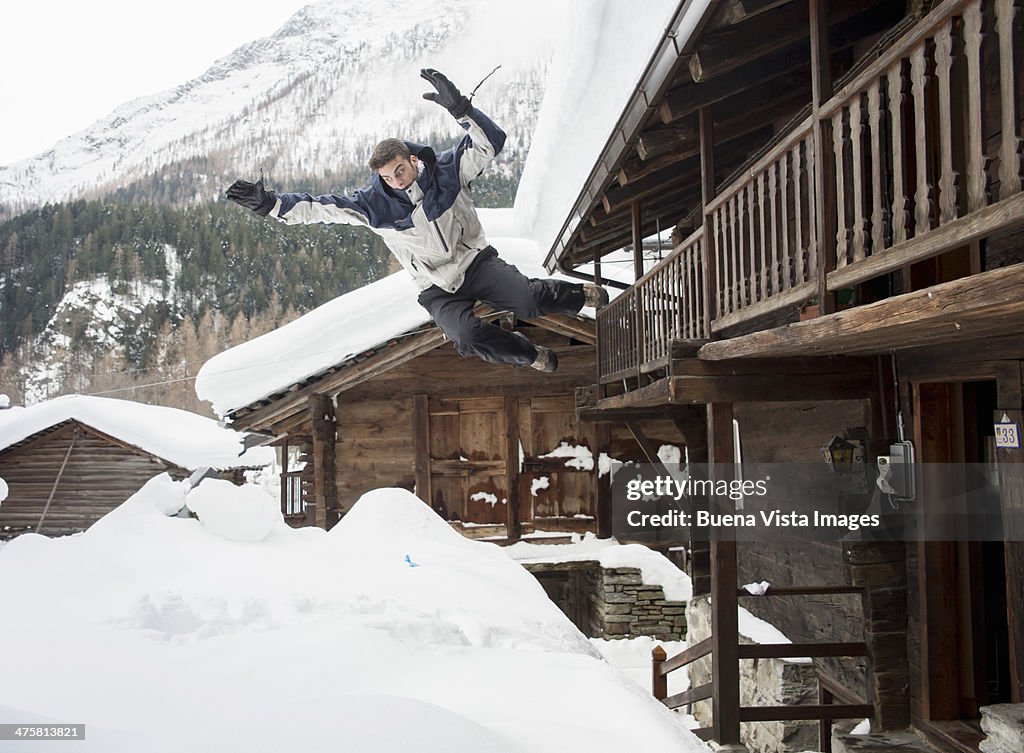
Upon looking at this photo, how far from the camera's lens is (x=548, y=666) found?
303 centimetres

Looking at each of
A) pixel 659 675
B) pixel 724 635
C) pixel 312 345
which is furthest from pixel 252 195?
pixel 312 345

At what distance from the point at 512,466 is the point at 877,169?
975 centimetres

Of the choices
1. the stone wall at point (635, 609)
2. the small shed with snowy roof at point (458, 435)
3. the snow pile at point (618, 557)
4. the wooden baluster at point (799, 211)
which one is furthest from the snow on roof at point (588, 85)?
the stone wall at point (635, 609)

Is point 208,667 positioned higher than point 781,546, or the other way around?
point 208,667

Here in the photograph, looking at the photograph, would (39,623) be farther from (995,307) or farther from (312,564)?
(995,307)

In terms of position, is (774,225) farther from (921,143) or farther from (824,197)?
(921,143)

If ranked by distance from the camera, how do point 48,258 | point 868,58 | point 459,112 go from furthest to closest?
1. point 48,258
2. point 868,58
3. point 459,112

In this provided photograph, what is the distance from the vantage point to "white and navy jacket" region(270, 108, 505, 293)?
12.0 ft

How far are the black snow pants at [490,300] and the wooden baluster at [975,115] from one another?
8.62ft

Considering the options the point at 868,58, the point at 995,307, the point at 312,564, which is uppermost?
the point at 868,58

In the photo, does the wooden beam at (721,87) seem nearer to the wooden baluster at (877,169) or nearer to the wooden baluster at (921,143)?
the wooden baluster at (877,169)

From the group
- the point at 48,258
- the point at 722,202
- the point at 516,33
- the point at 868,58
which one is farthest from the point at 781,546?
the point at 48,258

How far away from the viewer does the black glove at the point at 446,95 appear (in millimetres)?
3340

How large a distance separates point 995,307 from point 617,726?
1.77 meters
